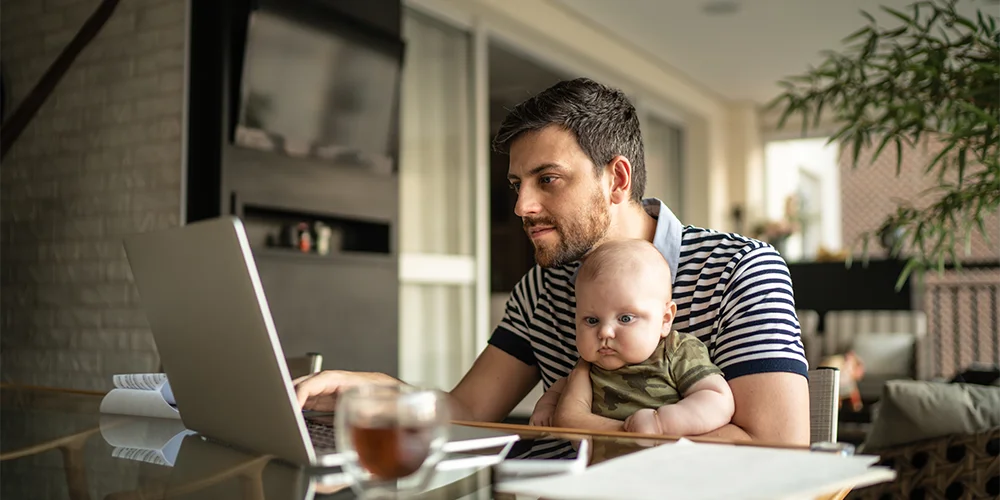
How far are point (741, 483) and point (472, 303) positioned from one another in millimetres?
4121

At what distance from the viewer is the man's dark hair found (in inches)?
60.4

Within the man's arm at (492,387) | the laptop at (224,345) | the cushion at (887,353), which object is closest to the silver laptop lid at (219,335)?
the laptop at (224,345)

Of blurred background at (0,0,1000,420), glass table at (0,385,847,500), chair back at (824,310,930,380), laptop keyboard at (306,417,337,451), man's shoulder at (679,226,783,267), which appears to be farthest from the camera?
chair back at (824,310,930,380)

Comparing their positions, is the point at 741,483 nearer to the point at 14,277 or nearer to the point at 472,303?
the point at 14,277

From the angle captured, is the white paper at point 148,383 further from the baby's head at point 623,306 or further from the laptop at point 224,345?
the baby's head at point 623,306

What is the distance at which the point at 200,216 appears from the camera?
308 centimetres

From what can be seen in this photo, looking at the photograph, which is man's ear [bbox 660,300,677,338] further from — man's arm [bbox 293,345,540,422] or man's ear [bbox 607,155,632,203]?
man's arm [bbox 293,345,540,422]

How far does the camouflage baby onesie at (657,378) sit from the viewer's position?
130cm

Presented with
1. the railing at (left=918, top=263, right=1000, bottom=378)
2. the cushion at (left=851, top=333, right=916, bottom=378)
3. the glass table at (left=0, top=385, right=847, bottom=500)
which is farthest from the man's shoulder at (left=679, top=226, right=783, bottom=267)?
the railing at (left=918, top=263, right=1000, bottom=378)

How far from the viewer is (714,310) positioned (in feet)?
4.67

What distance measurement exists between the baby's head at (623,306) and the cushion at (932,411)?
0.89 metres

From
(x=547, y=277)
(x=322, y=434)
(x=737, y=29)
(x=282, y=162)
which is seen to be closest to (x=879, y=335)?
(x=737, y=29)

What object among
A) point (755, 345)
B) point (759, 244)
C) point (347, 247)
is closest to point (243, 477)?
point (755, 345)

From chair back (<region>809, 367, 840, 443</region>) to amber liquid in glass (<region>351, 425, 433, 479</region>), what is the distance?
864mm
